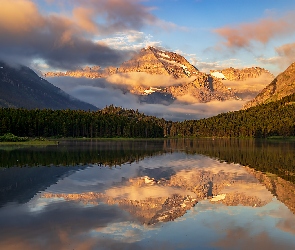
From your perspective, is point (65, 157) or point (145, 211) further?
point (65, 157)

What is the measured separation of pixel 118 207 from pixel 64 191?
1153 centimetres

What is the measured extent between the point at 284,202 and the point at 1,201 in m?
30.0

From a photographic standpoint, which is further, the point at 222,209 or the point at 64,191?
the point at 64,191

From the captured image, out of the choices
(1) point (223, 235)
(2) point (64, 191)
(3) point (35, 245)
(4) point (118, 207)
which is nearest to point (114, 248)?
(3) point (35, 245)

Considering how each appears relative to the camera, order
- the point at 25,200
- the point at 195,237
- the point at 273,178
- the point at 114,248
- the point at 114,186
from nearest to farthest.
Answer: the point at 114,248
the point at 195,237
the point at 25,200
the point at 114,186
the point at 273,178

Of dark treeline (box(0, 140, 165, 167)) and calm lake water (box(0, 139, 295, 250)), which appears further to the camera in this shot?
dark treeline (box(0, 140, 165, 167))

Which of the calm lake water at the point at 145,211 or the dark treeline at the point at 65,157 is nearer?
the calm lake water at the point at 145,211

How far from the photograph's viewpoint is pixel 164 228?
94.6ft

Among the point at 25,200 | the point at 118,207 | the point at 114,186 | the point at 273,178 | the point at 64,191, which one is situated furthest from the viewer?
the point at 273,178

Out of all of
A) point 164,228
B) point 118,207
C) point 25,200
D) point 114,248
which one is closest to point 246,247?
point 164,228

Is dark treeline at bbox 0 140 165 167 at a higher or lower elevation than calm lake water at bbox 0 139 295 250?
higher

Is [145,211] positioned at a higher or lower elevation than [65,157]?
lower

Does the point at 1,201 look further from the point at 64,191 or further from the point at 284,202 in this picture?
the point at 284,202

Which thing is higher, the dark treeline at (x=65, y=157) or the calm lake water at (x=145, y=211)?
the dark treeline at (x=65, y=157)
